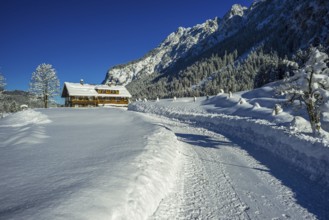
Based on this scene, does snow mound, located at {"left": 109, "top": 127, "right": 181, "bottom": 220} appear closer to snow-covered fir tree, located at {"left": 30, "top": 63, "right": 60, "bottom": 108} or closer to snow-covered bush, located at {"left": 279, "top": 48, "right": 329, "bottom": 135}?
snow-covered bush, located at {"left": 279, "top": 48, "right": 329, "bottom": 135}

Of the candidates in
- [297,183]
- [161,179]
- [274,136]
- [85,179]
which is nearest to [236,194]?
[161,179]

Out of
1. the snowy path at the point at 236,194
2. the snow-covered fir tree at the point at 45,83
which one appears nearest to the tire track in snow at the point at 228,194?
the snowy path at the point at 236,194

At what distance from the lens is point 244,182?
869cm

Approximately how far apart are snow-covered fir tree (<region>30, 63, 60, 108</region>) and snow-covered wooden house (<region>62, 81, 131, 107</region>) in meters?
10.2

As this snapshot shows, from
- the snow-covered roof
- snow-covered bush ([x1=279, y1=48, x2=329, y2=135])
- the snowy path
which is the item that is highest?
the snow-covered roof

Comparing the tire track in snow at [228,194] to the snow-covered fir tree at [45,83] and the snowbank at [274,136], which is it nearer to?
the snowbank at [274,136]

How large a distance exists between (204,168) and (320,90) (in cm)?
934

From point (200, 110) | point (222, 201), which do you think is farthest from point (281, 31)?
point (222, 201)

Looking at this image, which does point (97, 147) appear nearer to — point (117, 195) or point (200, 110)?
point (117, 195)

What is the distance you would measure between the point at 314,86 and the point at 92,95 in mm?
60395

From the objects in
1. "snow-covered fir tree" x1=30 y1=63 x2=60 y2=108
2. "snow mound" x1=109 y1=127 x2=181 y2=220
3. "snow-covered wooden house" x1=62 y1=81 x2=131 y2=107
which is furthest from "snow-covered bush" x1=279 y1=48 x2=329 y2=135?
"snow-covered wooden house" x1=62 y1=81 x2=131 y2=107

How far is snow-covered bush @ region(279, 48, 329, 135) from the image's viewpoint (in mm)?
14555

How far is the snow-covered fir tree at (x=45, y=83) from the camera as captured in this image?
5147cm

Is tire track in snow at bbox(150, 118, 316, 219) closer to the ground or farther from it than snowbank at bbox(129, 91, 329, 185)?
closer to the ground
